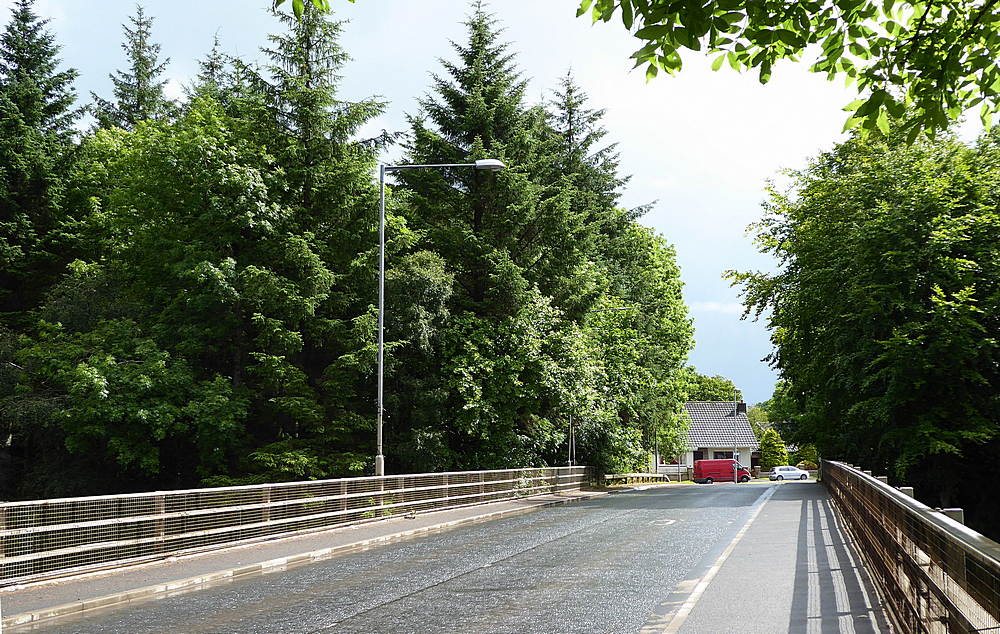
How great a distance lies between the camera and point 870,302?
97.8 ft

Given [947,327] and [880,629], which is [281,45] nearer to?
[947,327]

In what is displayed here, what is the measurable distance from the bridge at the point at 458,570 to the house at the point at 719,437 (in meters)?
79.2

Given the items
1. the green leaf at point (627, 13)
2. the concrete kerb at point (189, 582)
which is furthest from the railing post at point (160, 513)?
the green leaf at point (627, 13)

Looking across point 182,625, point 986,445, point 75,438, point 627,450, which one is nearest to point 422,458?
point 75,438

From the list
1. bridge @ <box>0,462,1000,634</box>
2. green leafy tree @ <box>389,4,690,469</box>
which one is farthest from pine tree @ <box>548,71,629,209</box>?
bridge @ <box>0,462,1000,634</box>

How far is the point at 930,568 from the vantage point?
666 cm

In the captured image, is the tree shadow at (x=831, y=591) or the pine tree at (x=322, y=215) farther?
the pine tree at (x=322, y=215)

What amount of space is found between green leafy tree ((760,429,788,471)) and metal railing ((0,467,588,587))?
82715mm

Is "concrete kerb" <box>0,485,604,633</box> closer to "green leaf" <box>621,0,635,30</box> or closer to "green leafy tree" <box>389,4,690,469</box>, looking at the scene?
"green leaf" <box>621,0,635,30</box>

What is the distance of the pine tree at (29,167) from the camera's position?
42500mm

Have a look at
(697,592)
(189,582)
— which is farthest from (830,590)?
(189,582)

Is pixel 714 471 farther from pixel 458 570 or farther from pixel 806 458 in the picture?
pixel 458 570

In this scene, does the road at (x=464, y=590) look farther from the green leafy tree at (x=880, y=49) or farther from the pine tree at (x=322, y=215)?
the pine tree at (x=322, y=215)

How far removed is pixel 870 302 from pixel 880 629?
2306cm
